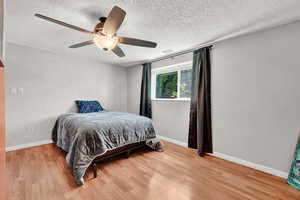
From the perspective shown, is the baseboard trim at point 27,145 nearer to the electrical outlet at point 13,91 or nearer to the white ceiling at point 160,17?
the electrical outlet at point 13,91

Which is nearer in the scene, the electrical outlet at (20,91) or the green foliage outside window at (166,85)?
the electrical outlet at (20,91)

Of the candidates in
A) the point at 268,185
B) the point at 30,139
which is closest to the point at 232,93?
the point at 268,185

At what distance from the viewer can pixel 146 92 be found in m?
3.65

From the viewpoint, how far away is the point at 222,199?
1437 mm

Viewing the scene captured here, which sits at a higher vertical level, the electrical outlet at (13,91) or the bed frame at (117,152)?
the electrical outlet at (13,91)

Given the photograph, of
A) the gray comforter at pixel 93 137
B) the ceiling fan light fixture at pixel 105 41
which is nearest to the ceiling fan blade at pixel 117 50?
the ceiling fan light fixture at pixel 105 41

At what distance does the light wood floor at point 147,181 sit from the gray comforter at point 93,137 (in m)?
0.23

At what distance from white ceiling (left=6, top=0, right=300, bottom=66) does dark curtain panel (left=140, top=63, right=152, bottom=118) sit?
132 cm

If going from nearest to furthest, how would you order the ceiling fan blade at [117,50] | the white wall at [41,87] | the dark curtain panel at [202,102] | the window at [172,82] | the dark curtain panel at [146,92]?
the ceiling fan blade at [117,50]
the dark curtain panel at [202,102]
the white wall at [41,87]
the window at [172,82]
the dark curtain panel at [146,92]

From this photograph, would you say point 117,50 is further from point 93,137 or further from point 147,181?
point 147,181

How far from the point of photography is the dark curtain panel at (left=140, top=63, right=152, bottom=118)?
361cm

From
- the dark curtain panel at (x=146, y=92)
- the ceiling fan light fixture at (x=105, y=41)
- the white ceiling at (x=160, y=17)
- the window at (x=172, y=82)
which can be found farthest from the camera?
the dark curtain panel at (x=146, y=92)

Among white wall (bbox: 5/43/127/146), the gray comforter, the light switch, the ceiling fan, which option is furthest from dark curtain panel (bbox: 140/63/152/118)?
the light switch

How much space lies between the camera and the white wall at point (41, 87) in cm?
261
